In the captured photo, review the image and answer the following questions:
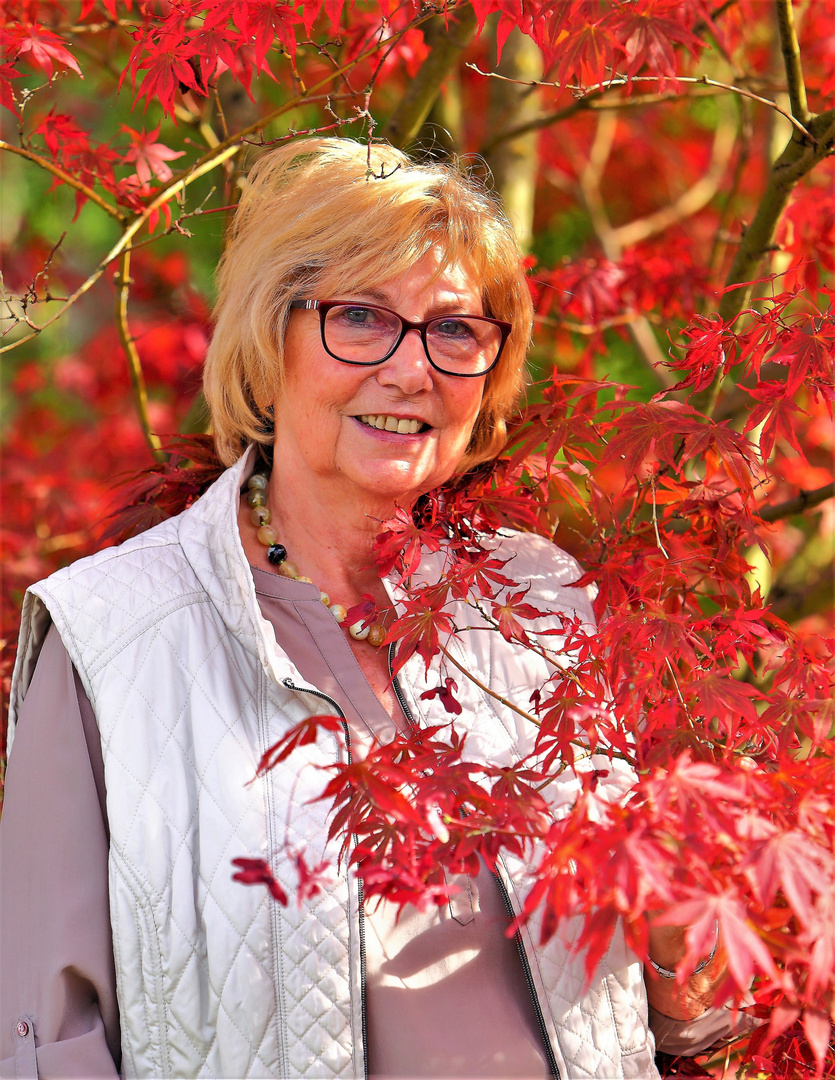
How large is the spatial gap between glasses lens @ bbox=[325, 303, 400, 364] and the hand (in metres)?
1.08

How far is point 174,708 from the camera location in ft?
4.87

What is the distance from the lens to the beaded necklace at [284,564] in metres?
1.74

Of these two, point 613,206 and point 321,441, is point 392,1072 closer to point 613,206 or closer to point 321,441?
point 321,441

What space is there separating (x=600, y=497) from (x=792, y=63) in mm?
863

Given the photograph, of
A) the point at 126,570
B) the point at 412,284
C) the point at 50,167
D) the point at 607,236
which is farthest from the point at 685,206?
the point at 126,570

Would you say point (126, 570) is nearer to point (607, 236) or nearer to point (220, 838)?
point (220, 838)

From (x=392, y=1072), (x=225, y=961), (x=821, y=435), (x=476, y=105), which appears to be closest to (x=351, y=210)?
(x=225, y=961)

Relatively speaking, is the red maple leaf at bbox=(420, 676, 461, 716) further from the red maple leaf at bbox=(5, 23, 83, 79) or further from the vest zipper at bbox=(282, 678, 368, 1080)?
the red maple leaf at bbox=(5, 23, 83, 79)

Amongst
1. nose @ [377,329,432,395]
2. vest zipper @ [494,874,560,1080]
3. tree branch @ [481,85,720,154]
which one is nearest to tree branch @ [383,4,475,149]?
tree branch @ [481,85,720,154]

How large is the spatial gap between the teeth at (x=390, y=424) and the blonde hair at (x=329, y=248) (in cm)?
21

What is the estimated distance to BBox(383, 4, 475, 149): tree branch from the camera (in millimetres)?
2111

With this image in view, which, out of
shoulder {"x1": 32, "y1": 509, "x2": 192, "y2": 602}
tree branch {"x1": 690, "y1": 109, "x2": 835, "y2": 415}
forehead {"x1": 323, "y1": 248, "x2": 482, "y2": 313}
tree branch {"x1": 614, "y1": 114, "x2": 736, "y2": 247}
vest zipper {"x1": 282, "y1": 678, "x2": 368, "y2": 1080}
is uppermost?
tree branch {"x1": 614, "y1": 114, "x2": 736, "y2": 247}

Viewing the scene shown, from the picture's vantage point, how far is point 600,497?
1747 mm

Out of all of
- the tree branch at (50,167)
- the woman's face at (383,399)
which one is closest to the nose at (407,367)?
the woman's face at (383,399)
